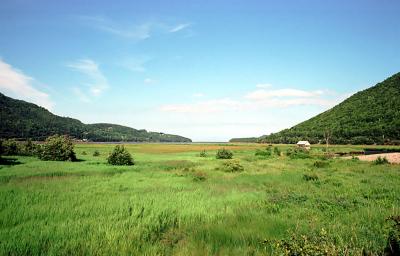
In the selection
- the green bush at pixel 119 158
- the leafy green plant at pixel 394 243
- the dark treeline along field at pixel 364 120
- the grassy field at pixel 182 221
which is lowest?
the grassy field at pixel 182 221

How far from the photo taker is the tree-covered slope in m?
107

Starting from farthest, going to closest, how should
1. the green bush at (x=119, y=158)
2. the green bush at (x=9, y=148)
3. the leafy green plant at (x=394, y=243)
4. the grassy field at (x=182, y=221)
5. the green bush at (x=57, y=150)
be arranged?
the green bush at (x=9, y=148), the green bush at (x=57, y=150), the green bush at (x=119, y=158), the grassy field at (x=182, y=221), the leafy green plant at (x=394, y=243)

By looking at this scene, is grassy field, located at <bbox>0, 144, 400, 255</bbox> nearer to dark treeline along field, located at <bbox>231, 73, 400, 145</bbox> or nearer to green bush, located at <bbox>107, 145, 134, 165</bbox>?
green bush, located at <bbox>107, 145, 134, 165</bbox>

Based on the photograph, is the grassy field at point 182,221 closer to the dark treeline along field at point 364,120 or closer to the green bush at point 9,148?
the green bush at point 9,148

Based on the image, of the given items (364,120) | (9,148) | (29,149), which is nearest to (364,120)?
(364,120)

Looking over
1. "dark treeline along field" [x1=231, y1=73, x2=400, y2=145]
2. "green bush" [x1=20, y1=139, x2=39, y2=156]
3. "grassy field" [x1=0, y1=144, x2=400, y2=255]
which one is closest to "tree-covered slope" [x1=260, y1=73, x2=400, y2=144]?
"dark treeline along field" [x1=231, y1=73, x2=400, y2=145]

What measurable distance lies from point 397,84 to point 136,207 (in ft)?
515

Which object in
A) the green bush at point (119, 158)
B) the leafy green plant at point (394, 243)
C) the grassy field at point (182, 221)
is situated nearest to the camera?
the leafy green plant at point (394, 243)

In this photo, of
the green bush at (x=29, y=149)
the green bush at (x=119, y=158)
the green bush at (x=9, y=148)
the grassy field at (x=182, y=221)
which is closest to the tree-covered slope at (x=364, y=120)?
the green bush at (x=119, y=158)

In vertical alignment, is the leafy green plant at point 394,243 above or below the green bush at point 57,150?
below

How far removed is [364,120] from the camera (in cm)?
12031

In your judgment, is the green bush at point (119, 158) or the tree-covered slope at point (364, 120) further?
the tree-covered slope at point (364, 120)

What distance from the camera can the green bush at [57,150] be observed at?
41312 millimetres

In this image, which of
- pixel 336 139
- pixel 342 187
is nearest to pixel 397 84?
pixel 336 139
